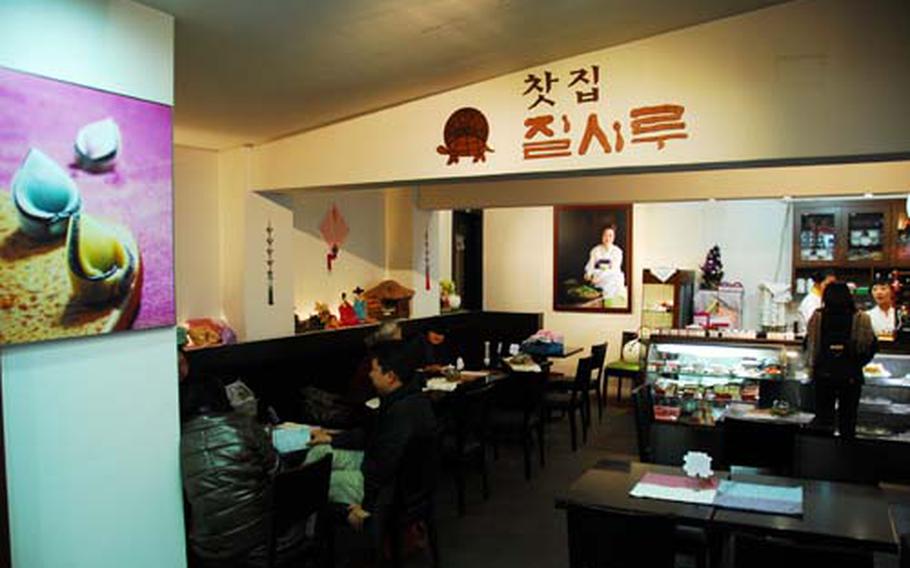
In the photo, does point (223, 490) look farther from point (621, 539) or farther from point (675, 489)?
point (675, 489)

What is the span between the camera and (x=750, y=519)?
278 centimetres

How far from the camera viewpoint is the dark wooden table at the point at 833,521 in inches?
103

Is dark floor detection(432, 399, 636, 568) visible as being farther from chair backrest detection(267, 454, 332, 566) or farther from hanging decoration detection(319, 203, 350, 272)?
hanging decoration detection(319, 203, 350, 272)

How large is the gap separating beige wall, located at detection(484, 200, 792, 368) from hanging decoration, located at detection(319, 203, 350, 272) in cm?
339

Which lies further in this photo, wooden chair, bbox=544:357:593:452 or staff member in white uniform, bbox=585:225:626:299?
staff member in white uniform, bbox=585:225:626:299

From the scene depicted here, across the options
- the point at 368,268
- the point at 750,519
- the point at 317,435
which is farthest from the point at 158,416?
the point at 368,268

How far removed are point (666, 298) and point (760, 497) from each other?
19.2ft

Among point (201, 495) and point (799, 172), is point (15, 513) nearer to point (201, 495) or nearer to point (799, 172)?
point (201, 495)

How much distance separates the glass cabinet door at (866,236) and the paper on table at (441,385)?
15.7ft

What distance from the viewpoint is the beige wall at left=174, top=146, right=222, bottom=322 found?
559 centimetres

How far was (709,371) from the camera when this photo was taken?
6395mm

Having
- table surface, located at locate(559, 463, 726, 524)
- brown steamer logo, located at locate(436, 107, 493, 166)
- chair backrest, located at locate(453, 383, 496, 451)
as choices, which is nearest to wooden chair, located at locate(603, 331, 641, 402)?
chair backrest, located at locate(453, 383, 496, 451)

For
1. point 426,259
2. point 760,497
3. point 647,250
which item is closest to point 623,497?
point 760,497

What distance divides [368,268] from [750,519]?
5760 millimetres
